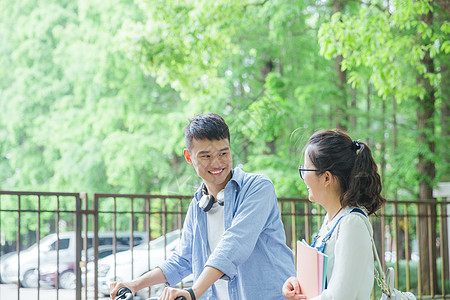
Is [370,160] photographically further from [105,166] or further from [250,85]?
[105,166]

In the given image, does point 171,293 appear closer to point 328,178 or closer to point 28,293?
point 328,178

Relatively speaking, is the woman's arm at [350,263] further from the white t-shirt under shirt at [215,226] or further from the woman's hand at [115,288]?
the woman's hand at [115,288]

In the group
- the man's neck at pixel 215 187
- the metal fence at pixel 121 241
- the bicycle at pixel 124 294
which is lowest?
the metal fence at pixel 121 241

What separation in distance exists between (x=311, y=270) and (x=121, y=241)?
56.2 ft

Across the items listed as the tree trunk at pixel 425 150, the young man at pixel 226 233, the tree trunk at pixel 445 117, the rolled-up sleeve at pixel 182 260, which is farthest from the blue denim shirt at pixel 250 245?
the tree trunk at pixel 445 117

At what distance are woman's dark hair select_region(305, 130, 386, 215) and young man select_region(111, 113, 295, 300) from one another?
467 millimetres

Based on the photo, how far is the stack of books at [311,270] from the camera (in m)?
2.10

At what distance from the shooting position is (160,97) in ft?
60.3

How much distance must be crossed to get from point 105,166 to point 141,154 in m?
2.02

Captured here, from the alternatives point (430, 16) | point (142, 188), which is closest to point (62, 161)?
point (142, 188)

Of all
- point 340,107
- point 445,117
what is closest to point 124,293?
point 340,107

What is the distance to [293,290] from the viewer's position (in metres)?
2.30

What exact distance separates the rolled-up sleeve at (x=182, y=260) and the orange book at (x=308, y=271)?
84cm

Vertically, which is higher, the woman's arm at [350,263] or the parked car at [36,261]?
the woman's arm at [350,263]
